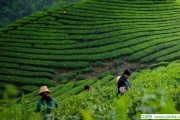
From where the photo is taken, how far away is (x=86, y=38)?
93.4 feet

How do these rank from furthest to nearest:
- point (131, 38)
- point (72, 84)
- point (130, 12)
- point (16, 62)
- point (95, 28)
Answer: point (130, 12) → point (95, 28) → point (131, 38) → point (16, 62) → point (72, 84)

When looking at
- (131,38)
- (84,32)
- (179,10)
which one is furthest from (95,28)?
(179,10)

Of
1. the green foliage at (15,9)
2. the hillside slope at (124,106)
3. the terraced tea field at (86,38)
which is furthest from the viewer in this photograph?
the green foliage at (15,9)

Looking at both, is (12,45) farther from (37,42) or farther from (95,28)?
(95,28)

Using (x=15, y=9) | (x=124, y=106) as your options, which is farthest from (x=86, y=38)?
(x=15, y=9)

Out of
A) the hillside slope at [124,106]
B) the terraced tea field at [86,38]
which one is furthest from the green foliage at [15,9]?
the hillside slope at [124,106]

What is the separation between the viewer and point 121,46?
87.4ft

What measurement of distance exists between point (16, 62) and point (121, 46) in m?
7.12

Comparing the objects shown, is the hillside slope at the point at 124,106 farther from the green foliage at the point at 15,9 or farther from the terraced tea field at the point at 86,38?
the green foliage at the point at 15,9

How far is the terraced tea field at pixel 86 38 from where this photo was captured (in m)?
24.3

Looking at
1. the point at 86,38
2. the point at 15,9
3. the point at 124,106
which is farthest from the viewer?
the point at 15,9

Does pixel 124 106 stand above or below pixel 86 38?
below

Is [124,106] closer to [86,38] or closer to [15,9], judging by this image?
[86,38]

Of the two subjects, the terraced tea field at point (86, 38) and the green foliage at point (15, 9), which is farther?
the green foliage at point (15, 9)
